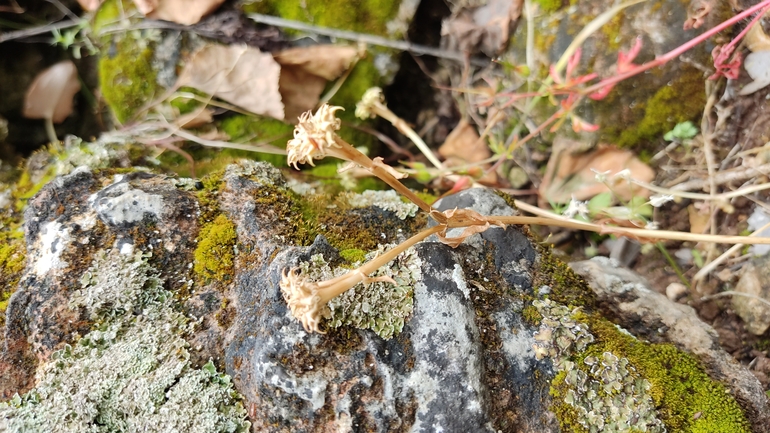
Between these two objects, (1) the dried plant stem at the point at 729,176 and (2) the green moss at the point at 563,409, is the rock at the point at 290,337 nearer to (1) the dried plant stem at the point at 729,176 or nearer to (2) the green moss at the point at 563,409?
(2) the green moss at the point at 563,409

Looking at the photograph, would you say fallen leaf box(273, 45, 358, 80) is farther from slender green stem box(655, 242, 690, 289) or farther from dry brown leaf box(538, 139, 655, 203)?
slender green stem box(655, 242, 690, 289)

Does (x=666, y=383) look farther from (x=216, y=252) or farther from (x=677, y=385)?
(x=216, y=252)

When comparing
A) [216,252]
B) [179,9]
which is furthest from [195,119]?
[216,252]

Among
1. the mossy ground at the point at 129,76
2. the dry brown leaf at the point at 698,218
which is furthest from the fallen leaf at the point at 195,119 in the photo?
the dry brown leaf at the point at 698,218

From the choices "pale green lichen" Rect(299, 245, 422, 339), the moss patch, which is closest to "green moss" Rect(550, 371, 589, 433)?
the moss patch

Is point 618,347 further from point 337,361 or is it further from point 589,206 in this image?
point 589,206

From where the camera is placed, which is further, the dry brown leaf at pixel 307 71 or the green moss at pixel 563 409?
the dry brown leaf at pixel 307 71

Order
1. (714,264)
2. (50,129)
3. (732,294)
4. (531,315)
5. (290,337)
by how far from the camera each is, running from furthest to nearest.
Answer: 1. (50,129)
2. (732,294)
3. (714,264)
4. (531,315)
5. (290,337)
